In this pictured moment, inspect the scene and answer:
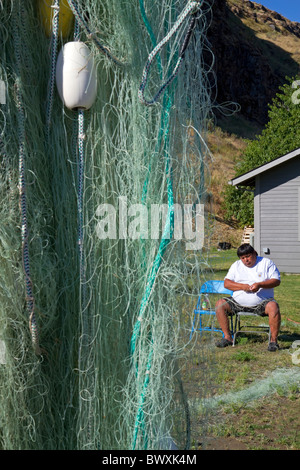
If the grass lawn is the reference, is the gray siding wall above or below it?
above

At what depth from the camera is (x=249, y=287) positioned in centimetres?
584

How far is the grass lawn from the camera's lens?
231cm

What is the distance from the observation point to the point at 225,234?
2520 cm

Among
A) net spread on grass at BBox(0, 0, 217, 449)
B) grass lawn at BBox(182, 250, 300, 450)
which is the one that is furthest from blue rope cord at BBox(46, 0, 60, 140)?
grass lawn at BBox(182, 250, 300, 450)

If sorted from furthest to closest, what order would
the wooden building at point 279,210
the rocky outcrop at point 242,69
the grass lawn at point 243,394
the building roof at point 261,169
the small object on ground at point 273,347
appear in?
the rocky outcrop at point 242,69 → the wooden building at point 279,210 → the building roof at point 261,169 → the small object on ground at point 273,347 → the grass lawn at point 243,394

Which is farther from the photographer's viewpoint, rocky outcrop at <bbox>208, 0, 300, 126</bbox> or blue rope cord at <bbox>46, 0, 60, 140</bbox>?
rocky outcrop at <bbox>208, 0, 300, 126</bbox>

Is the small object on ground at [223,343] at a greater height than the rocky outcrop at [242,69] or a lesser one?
lesser

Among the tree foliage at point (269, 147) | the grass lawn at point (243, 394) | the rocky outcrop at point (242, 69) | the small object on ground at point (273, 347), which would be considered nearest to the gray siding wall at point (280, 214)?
the tree foliage at point (269, 147)

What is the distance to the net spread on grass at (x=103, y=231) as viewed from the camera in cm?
191

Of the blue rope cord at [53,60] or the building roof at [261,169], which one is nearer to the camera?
the blue rope cord at [53,60]

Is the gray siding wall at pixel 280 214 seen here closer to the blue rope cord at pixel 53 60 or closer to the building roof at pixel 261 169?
the building roof at pixel 261 169

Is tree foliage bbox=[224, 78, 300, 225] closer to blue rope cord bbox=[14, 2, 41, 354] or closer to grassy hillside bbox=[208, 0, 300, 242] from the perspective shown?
grassy hillside bbox=[208, 0, 300, 242]

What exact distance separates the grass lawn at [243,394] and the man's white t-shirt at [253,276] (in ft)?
1.62
